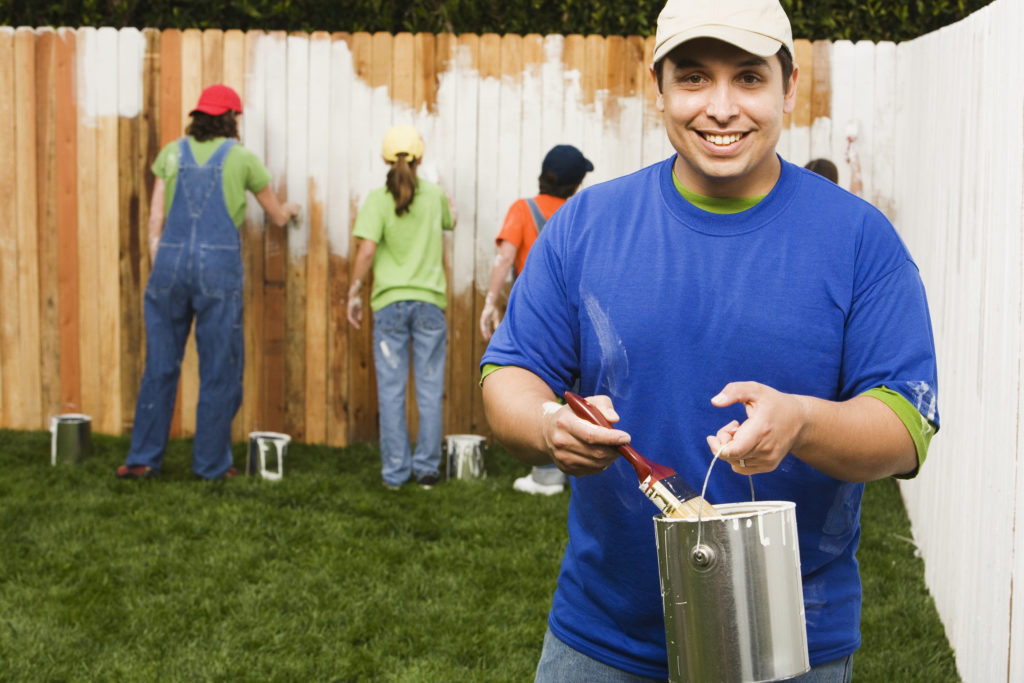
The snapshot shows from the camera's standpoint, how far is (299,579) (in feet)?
16.9

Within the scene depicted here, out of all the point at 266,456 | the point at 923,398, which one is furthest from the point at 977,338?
the point at 266,456

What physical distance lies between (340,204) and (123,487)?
7.47ft

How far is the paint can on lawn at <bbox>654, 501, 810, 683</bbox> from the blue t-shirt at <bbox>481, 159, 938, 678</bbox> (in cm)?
23

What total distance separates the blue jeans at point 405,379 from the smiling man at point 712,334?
4.72m

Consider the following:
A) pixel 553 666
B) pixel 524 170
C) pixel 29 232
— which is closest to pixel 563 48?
pixel 524 170

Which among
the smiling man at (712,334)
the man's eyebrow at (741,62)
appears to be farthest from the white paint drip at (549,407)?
the man's eyebrow at (741,62)

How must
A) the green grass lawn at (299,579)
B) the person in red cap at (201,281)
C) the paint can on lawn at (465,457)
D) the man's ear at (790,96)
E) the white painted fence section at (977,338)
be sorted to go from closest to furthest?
the man's ear at (790,96), the white painted fence section at (977,338), the green grass lawn at (299,579), the person in red cap at (201,281), the paint can on lawn at (465,457)

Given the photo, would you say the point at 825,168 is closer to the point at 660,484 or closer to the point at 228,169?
the point at 228,169

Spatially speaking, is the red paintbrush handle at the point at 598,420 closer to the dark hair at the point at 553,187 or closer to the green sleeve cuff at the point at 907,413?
the green sleeve cuff at the point at 907,413

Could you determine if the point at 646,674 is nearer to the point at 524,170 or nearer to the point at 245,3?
the point at 524,170

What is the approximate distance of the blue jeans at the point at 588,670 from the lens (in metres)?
2.02

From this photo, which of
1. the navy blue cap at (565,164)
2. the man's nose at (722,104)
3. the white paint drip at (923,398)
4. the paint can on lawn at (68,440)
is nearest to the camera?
the white paint drip at (923,398)

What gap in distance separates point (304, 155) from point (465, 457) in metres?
2.27

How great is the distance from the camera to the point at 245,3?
828 cm
